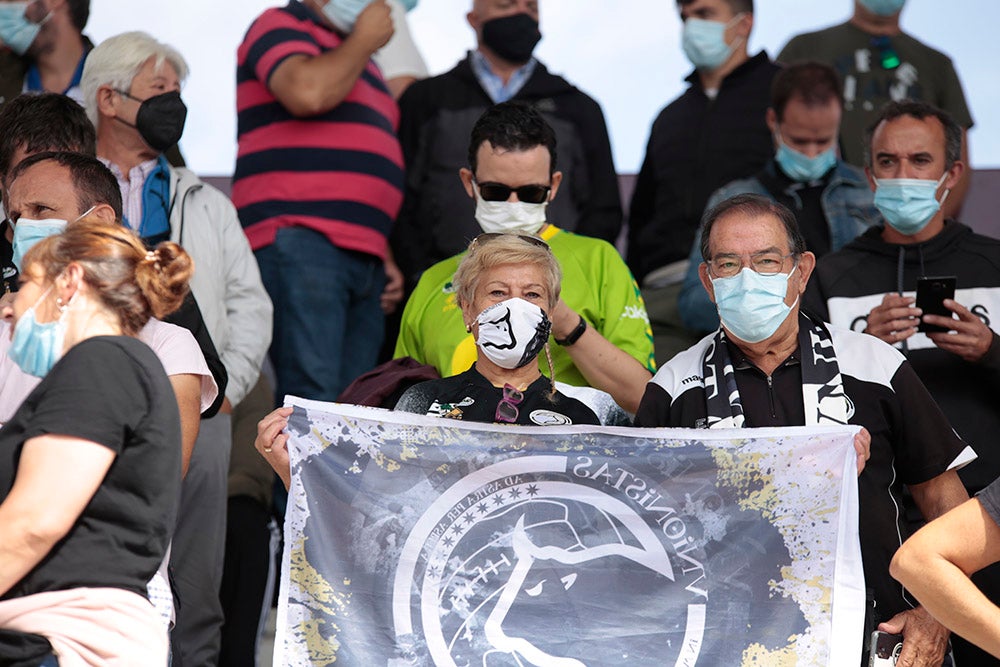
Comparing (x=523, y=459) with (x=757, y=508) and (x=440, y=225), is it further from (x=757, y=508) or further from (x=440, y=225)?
(x=440, y=225)

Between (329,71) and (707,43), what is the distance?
1.75 m

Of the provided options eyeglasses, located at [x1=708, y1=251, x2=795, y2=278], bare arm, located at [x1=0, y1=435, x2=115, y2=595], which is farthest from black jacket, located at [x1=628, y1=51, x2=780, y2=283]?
bare arm, located at [x1=0, y1=435, x2=115, y2=595]

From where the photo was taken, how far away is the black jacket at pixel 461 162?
608 cm

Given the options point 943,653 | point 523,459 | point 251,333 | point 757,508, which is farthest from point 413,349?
point 943,653

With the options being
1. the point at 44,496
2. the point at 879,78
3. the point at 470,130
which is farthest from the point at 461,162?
the point at 44,496

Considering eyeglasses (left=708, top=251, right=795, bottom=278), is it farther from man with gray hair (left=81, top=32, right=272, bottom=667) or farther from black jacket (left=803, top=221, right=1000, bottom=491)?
man with gray hair (left=81, top=32, right=272, bottom=667)

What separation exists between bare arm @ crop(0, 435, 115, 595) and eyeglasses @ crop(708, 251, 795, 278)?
1.95 m

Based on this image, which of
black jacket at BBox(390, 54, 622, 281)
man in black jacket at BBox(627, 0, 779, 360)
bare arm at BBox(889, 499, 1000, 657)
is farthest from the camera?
man in black jacket at BBox(627, 0, 779, 360)

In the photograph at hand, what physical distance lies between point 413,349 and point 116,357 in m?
1.97

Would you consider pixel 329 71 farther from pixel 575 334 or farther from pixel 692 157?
pixel 575 334

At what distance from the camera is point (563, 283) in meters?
4.86

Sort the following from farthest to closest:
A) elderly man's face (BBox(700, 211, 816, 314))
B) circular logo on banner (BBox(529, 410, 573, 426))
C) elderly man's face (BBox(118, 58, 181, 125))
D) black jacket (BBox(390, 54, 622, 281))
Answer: black jacket (BBox(390, 54, 622, 281))
elderly man's face (BBox(118, 58, 181, 125))
elderly man's face (BBox(700, 211, 816, 314))
circular logo on banner (BBox(529, 410, 573, 426))

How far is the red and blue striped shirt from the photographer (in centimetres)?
573

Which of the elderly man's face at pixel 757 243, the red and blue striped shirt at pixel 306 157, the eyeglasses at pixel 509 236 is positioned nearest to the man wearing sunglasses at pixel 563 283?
the eyeglasses at pixel 509 236
